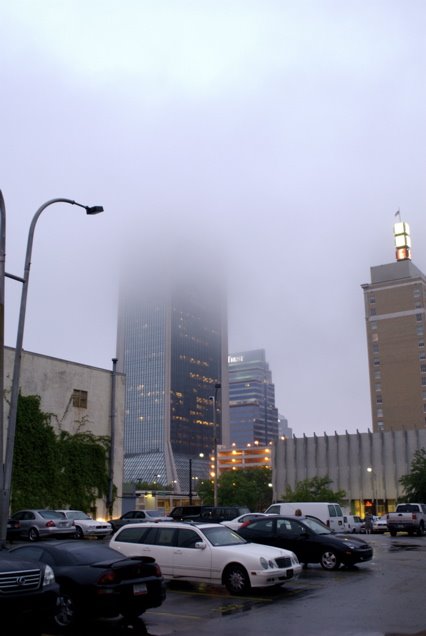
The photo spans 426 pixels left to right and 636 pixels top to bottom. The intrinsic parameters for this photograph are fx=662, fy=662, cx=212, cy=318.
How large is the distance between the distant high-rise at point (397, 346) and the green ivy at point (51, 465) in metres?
97.8

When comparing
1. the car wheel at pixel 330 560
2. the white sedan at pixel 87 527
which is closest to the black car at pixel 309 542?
the car wheel at pixel 330 560

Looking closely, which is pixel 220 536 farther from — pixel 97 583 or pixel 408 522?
pixel 408 522

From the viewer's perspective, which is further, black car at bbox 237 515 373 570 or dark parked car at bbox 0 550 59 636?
black car at bbox 237 515 373 570

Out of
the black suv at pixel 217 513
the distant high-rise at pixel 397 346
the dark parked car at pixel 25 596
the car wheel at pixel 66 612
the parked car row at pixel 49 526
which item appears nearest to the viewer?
the dark parked car at pixel 25 596

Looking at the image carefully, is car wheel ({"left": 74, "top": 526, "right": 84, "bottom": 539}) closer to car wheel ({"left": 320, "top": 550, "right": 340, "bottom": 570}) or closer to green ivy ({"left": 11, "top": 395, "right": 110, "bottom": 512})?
green ivy ({"left": 11, "top": 395, "right": 110, "bottom": 512})

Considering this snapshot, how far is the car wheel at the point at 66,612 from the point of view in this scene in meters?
10.7

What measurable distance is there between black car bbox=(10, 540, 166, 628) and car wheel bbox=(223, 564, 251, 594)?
3130 millimetres

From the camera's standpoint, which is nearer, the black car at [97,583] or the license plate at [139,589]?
the black car at [97,583]

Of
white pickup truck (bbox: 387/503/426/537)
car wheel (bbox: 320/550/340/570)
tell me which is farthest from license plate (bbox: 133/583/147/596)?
white pickup truck (bbox: 387/503/426/537)

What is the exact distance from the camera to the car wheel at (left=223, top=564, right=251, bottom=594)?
14.0 meters

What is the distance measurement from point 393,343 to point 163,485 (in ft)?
277

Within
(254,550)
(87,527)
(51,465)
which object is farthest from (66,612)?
(51,465)

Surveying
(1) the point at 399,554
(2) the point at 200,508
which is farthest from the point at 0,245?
(2) the point at 200,508

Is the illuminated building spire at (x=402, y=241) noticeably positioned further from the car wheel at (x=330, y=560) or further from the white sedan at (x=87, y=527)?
the car wheel at (x=330, y=560)
